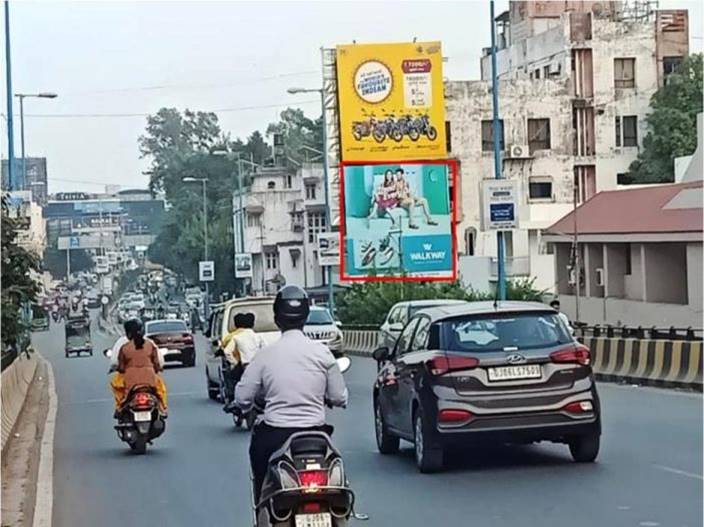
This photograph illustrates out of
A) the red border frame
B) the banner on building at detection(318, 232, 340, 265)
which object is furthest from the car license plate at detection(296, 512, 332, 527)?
the banner on building at detection(318, 232, 340, 265)

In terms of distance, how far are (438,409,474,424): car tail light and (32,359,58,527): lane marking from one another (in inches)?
141

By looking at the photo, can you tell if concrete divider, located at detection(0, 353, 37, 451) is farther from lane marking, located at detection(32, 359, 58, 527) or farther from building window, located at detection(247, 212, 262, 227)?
building window, located at detection(247, 212, 262, 227)

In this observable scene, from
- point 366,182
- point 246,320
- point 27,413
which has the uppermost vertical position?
point 366,182

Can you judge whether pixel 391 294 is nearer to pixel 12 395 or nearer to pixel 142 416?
pixel 12 395

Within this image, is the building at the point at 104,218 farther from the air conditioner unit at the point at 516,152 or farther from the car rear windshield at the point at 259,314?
the car rear windshield at the point at 259,314

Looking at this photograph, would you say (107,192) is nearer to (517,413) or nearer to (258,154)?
(258,154)

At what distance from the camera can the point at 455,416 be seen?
43.0 ft

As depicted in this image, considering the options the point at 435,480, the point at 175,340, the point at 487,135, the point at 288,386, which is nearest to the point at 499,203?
the point at 175,340

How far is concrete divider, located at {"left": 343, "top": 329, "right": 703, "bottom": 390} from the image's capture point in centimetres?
2320

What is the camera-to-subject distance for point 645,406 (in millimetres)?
20297

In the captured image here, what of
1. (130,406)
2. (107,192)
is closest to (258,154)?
(107,192)

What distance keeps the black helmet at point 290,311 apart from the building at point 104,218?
91023mm

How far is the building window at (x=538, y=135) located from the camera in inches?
2817

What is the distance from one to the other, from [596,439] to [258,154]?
375 feet
